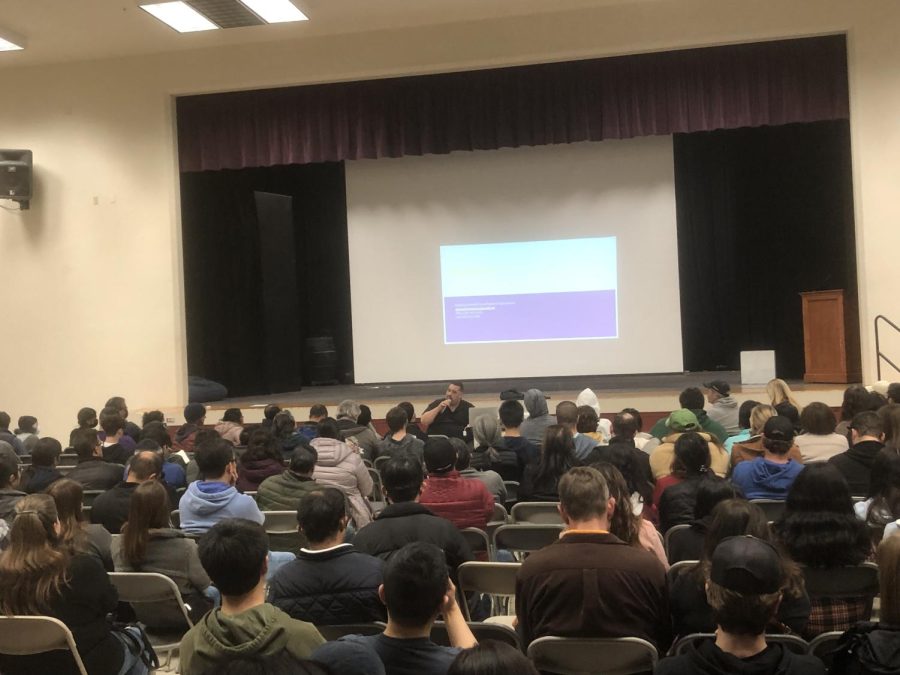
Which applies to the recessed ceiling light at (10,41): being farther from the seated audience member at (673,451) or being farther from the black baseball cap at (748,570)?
the black baseball cap at (748,570)

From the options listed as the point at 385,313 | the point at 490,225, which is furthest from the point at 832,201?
the point at 385,313

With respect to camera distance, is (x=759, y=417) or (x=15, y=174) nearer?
(x=759, y=417)

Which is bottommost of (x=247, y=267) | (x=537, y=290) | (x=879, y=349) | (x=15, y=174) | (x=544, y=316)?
(x=879, y=349)

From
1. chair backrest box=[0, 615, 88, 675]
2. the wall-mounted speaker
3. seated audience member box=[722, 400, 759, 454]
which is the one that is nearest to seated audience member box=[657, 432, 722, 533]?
seated audience member box=[722, 400, 759, 454]

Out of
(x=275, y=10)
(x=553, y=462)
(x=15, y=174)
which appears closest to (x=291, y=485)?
(x=553, y=462)

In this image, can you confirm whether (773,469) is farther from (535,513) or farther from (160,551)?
(160,551)

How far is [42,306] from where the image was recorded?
10875 mm

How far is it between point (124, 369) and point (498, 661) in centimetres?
1000

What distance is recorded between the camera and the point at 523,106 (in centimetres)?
1016

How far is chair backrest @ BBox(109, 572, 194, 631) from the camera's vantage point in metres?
3.24

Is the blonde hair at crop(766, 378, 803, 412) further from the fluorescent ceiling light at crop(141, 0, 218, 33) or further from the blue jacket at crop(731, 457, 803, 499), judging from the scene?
the fluorescent ceiling light at crop(141, 0, 218, 33)

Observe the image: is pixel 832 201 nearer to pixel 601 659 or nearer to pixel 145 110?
pixel 145 110

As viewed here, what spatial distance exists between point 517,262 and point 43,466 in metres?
6.97

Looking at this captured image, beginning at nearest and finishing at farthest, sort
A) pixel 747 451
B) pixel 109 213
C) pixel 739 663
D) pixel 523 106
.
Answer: pixel 739 663
pixel 747 451
pixel 523 106
pixel 109 213
